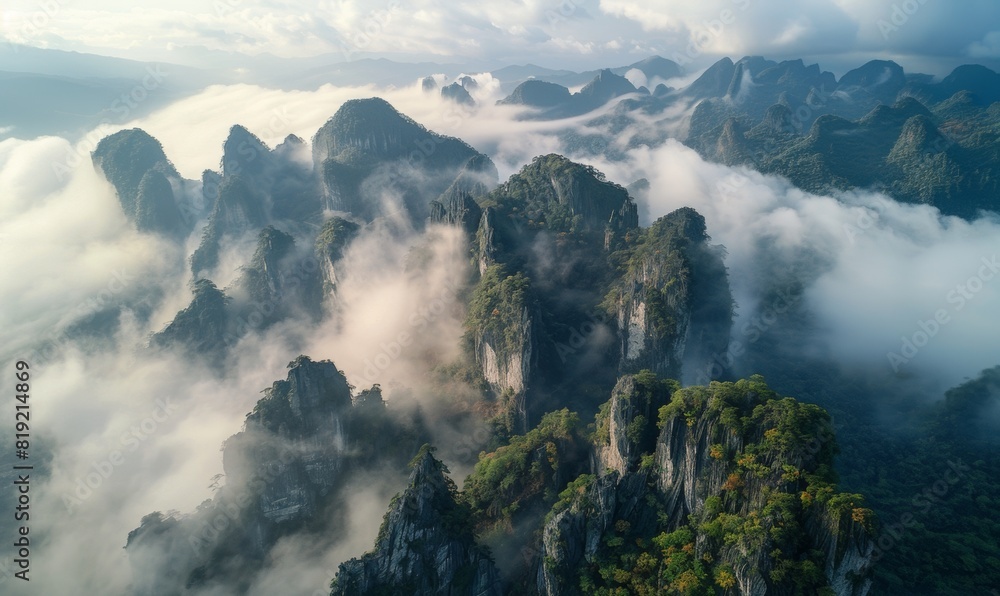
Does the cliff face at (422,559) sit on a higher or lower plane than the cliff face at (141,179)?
lower

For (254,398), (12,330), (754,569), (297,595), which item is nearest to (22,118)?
(12,330)

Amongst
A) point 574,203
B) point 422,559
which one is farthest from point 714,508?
point 574,203

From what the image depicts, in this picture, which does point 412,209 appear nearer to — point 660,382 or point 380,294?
point 380,294

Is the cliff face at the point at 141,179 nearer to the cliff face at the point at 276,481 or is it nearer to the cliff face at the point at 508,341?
the cliff face at the point at 276,481

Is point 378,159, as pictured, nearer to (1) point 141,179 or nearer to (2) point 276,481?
(1) point 141,179

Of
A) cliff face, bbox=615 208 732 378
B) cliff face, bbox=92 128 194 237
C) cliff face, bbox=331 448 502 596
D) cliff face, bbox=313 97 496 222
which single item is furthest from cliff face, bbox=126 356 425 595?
cliff face, bbox=92 128 194 237

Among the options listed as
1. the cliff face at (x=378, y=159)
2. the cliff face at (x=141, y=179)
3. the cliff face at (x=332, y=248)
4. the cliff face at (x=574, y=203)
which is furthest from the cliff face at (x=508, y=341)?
the cliff face at (x=141, y=179)
